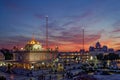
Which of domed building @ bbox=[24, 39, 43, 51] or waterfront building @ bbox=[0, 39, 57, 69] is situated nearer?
waterfront building @ bbox=[0, 39, 57, 69]

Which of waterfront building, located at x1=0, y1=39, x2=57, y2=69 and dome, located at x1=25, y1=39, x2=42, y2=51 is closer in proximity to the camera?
waterfront building, located at x1=0, y1=39, x2=57, y2=69

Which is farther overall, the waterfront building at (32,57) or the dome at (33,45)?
the dome at (33,45)

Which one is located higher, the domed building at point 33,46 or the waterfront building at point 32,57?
the domed building at point 33,46

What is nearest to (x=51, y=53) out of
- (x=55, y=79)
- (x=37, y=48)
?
(x=37, y=48)

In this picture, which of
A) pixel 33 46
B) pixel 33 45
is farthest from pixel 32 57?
pixel 33 45

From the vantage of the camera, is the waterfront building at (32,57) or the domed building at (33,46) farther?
the domed building at (33,46)

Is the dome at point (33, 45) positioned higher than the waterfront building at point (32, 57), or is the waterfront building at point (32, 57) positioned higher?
the dome at point (33, 45)

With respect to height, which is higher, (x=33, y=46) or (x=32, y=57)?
(x=33, y=46)

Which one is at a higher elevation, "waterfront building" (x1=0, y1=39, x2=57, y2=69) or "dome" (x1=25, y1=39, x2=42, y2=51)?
"dome" (x1=25, y1=39, x2=42, y2=51)

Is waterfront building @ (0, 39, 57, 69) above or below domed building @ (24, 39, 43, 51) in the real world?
below

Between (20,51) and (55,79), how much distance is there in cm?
2730

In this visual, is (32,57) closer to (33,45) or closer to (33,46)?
(33,46)

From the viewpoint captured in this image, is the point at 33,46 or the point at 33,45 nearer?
the point at 33,46

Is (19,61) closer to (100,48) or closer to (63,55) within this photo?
(63,55)
